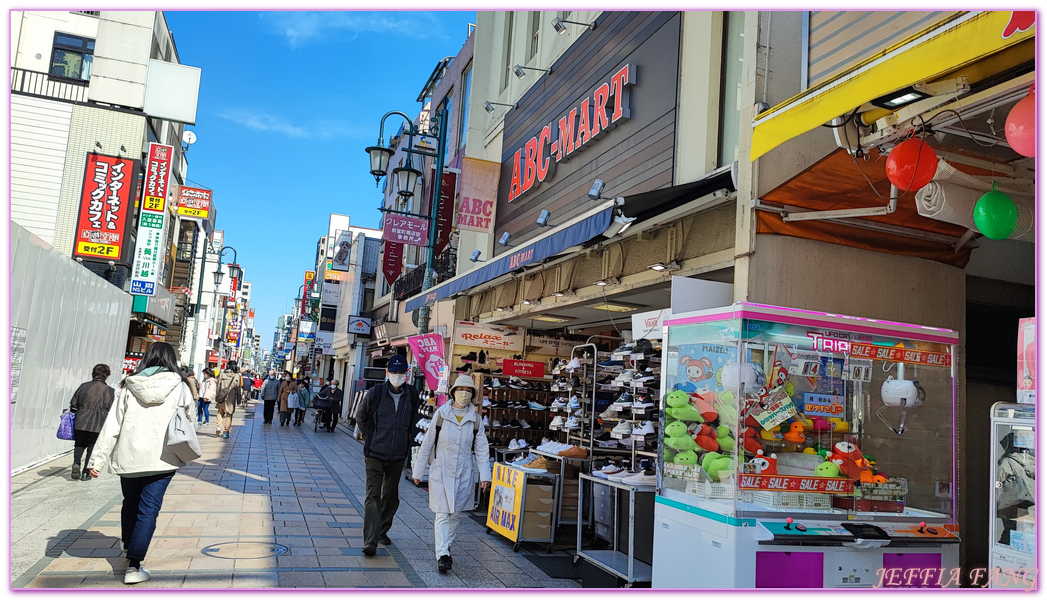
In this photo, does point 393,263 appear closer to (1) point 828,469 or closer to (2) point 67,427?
(2) point 67,427

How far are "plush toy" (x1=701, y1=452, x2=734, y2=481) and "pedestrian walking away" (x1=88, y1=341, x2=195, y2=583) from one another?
156 inches

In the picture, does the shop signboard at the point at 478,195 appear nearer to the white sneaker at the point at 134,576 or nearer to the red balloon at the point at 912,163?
the white sneaker at the point at 134,576

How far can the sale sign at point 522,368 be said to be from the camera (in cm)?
1264

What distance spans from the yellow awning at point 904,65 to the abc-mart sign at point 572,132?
5146 mm

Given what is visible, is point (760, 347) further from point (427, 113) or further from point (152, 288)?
point (427, 113)

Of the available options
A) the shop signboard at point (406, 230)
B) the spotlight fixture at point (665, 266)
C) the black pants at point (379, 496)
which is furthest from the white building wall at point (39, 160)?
the spotlight fixture at point (665, 266)

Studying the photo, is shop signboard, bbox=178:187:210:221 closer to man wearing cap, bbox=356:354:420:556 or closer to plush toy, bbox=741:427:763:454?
man wearing cap, bbox=356:354:420:556

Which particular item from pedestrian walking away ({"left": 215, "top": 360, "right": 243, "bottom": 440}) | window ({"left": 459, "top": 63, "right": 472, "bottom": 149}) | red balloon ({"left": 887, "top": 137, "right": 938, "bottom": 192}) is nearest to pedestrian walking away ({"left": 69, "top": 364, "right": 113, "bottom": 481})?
pedestrian walking away ({"left": 215, "top": 360, "right": 243, "bottom": 440})

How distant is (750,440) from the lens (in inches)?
211

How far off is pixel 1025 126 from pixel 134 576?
6.35 metres

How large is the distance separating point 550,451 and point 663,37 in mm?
5141

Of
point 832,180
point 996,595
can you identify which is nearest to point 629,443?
point 832,180

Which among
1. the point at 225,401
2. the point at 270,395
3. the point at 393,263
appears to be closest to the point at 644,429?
the point at 225,401

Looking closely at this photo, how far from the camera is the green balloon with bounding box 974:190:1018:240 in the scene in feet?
15.0
